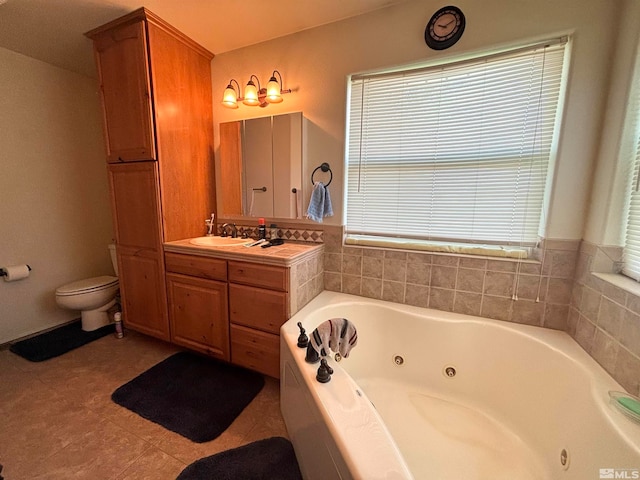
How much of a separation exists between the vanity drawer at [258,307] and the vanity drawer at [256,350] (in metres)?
0.05

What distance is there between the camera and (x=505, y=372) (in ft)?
4.57

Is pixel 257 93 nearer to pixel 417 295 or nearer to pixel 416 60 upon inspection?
pixel 416 60

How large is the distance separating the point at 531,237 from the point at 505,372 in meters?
0.80

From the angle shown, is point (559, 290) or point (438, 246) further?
point (438, 246)

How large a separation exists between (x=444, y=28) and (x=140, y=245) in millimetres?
2588

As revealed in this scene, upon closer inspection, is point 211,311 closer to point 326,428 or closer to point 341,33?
point 326,428

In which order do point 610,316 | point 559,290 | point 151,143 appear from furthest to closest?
point 151,143 → point 559,290 → point 610,316

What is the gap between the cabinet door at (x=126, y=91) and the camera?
5.63 ft

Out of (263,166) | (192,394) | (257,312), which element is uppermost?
(263,166)

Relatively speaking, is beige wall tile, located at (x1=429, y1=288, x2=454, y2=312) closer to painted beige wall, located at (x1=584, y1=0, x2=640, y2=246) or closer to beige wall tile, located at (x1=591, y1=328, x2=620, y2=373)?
beige wall tile, located at (x1=591, y1=328, x2=620, y2=373)

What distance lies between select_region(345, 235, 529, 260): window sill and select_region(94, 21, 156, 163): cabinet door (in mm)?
1654

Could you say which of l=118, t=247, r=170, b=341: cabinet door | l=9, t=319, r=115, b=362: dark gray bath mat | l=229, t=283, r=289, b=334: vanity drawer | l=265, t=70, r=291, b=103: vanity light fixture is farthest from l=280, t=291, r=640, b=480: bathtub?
l=9, t=319, r=115, b=362: dark gray bath mat

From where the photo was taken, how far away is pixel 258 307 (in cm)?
161

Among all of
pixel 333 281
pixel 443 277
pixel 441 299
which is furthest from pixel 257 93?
pixel 441 299
